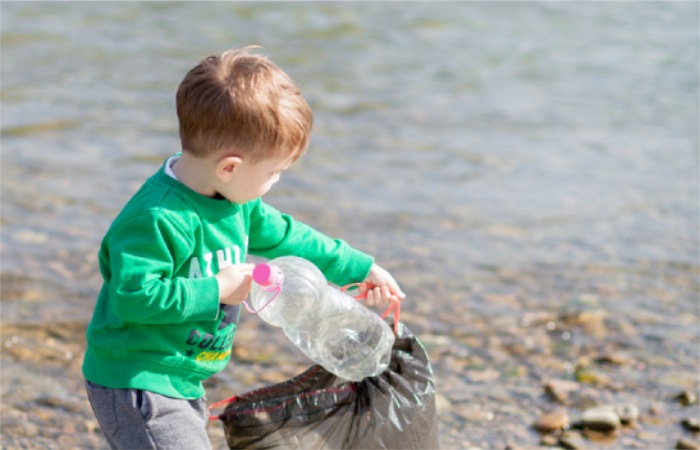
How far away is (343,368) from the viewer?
3.27 m

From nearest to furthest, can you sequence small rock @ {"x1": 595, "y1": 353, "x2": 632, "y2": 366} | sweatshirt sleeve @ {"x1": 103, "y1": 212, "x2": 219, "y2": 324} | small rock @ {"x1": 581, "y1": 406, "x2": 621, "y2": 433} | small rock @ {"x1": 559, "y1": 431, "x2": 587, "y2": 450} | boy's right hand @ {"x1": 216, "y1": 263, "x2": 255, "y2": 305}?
sweatshirt sleeve @ {"x1": 103, "y1": 212, "x2": 219, "y2": 324} → boy's right hand @ {"x1": 216, "y1": 263, "x2": 255, "y2": 305} → small rock @ {"x1": 559, "y1": 431, "x2": 587, "y2": 450} → small rock @ {"x1": 581, "y1": 406, "x2": 621, "y2": 433} → small rock @ {"x1": 595, "y1": 353, "x2": 632, "y2": 366}

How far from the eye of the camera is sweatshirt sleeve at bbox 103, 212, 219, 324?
266cm

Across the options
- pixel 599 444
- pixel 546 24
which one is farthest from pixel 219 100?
pixel 546 24

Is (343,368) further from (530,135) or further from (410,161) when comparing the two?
(530,135)

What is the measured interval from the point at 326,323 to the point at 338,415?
0.32m

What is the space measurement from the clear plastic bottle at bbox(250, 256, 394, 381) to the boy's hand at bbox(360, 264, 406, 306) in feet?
0.27

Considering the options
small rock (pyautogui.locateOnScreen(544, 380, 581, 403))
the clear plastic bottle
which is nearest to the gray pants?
the clear plastic bottle

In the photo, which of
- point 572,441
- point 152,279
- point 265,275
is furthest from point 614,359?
point 152,279

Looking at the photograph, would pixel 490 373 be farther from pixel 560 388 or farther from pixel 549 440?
pixel 549 440

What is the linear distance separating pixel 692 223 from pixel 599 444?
3.51m

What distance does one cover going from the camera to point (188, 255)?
281 cm

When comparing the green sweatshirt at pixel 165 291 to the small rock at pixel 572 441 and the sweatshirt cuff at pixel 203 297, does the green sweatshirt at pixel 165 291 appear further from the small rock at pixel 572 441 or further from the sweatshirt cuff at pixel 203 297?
the small rock at pixel 572 441

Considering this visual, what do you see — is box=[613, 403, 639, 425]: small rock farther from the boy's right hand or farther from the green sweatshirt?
the boy's right hand

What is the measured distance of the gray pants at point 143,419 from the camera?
112 inches
